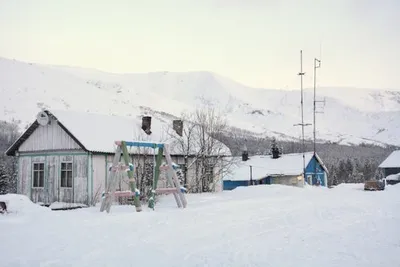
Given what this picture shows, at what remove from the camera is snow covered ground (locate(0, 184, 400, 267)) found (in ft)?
23.0

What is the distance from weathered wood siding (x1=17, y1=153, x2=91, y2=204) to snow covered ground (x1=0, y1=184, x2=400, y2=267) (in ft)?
21.9

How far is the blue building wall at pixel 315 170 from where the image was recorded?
50625 millimetres

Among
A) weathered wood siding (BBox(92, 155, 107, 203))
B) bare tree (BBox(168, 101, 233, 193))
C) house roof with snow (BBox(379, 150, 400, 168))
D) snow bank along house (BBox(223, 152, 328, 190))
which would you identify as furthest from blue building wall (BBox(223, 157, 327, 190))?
weathered wood siding (BBox(92, 155, 107, 203))

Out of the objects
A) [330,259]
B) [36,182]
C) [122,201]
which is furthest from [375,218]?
[36,182]

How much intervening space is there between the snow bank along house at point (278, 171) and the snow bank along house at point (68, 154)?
2744 centimetres

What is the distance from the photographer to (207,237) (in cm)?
899

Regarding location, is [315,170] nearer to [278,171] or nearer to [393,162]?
[278,171]

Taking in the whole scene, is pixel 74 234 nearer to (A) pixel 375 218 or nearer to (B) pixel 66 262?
(B) pixel 66 262

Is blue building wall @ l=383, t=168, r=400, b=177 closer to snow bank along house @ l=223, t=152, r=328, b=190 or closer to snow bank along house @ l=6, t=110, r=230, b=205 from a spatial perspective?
Answer: snow bank along house @ l=223, t=152, r=328, b=190

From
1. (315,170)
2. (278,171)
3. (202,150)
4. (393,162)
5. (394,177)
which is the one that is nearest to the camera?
(202,150)

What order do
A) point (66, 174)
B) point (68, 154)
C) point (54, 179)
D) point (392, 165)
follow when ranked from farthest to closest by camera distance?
point (392, 165)
point (54, 179)
point (66, 174)
point (68, 154)

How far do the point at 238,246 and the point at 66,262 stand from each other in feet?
9.49

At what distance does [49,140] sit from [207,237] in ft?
48.3

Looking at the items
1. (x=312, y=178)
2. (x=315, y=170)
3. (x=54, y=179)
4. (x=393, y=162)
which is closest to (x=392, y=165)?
(x=393, y=162)
